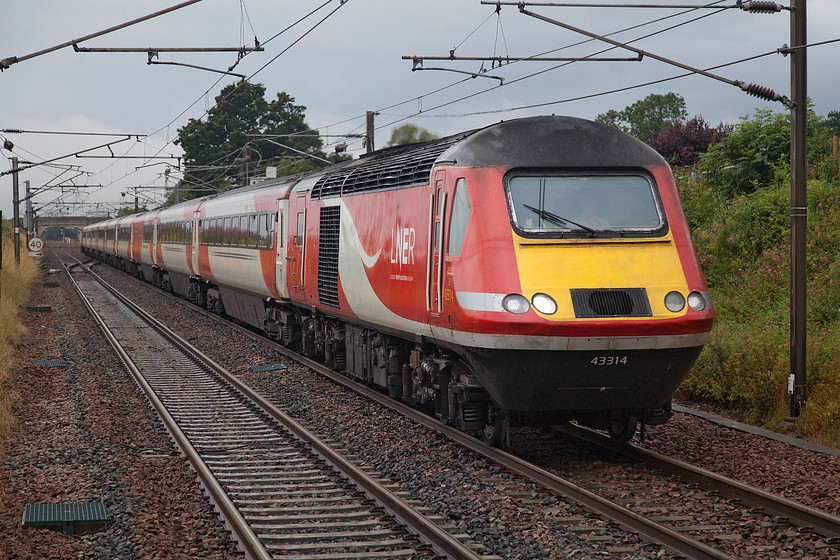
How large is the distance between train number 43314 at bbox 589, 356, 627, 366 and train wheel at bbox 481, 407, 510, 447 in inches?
47.5

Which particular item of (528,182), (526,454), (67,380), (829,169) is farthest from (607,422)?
(829,169)

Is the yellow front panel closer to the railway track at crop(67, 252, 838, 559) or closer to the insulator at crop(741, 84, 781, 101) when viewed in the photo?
the railway track at crop(67, 252, 838, 559)

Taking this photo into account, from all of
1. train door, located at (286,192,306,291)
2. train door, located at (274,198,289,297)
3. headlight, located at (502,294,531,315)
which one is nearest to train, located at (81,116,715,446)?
headlight, located at (502,294,531,315)

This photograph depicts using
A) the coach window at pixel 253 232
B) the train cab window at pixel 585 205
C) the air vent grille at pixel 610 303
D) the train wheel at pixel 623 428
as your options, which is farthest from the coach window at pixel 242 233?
the air vent grille at pixel 610 303

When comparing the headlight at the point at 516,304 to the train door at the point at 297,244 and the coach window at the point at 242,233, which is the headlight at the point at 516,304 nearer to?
the train door at the point at 297,244

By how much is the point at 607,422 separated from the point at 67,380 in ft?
31.8

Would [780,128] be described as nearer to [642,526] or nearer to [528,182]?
[528,182]

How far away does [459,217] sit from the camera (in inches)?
360

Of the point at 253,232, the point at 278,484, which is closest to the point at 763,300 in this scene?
the point at 278,484

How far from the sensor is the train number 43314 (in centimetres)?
842

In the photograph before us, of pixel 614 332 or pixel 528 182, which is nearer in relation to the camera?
pixel 614 332

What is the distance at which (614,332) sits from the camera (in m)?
8.26

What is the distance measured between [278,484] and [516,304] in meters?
2.83

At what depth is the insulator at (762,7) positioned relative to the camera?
11.4m
